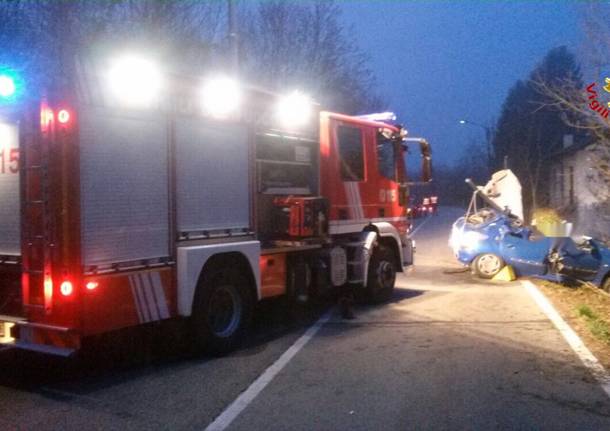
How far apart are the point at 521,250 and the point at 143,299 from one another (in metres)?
9.35

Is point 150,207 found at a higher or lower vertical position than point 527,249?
higher

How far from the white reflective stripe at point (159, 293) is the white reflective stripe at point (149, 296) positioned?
0.19 feet

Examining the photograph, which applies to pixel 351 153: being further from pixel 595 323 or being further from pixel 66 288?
pixel 66 288

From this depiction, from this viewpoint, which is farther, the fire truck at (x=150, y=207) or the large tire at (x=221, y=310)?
the large tire at (x=221, y=310)

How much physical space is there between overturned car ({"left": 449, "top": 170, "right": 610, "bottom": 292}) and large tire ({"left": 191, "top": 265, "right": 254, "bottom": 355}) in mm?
7120

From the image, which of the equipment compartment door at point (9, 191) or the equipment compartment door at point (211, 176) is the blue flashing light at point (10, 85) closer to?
the equipment compartment door at point (9, 191)

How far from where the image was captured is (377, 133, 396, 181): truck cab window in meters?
11.6

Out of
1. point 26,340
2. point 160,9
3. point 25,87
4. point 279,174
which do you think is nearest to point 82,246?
point 26,340

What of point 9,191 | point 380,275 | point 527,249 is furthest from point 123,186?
point 527,249

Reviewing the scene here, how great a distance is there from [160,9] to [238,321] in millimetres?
11780

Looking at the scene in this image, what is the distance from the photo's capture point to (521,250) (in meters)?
14.1

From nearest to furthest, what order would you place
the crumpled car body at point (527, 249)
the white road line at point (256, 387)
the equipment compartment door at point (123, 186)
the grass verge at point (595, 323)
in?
the white road line at point (256, 387) < the equipment compartment door at point (123, 186) < the grass verge at point (595, 323) < the crumpled car body at point (527, 249)

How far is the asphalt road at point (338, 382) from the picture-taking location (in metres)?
5.59

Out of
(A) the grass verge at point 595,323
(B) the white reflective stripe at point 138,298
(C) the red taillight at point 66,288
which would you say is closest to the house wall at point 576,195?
(A) the grass verge at point 595,323
